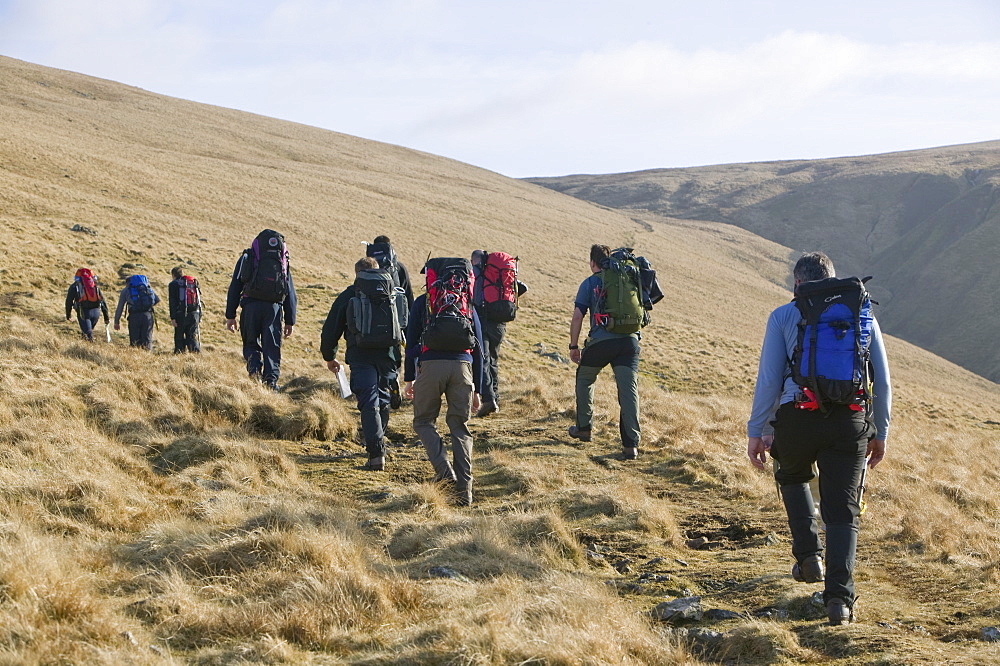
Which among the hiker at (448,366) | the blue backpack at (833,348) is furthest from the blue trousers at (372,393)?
the blue backpack at (833,348)

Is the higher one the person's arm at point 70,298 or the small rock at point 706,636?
the person's arm at point 70,298

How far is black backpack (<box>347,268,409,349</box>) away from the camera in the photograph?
25.9 feet

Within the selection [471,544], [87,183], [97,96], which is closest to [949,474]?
[471,544]

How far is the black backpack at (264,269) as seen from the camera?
1033cm

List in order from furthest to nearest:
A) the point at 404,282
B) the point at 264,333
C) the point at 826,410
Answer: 1. the point at 264,333
2. the point at 404,282
3. the point at 826,410

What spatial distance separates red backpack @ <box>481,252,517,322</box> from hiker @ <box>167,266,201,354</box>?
7.09m

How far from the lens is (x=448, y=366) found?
279 inches

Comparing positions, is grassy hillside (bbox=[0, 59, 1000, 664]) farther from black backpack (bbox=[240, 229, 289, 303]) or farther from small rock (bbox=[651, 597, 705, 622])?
black backpack (bbox=[240, 229, 289, 303])

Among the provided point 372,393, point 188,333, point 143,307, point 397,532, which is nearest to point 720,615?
point 397,532

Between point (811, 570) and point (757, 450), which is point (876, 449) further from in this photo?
point (811, 570)

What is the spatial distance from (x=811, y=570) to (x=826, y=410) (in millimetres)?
1043

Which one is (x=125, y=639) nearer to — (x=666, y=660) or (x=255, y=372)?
(x=666, y=660)

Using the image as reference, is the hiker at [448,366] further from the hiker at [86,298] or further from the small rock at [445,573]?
the hiker at [86,298]

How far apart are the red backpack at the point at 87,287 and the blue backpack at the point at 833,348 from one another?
558 inches
